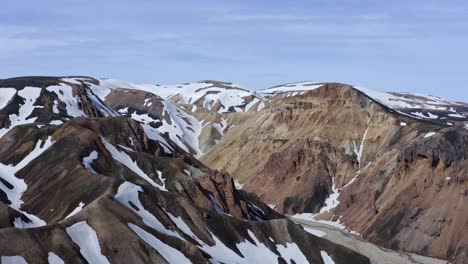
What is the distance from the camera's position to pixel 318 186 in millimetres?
187500

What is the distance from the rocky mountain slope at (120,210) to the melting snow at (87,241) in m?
0.11

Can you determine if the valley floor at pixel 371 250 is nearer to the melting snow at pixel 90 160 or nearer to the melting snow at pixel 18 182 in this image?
the melting snow at pixel 90 160

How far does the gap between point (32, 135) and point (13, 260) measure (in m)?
77.9

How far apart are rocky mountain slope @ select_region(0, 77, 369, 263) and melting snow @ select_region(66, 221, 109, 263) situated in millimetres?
110

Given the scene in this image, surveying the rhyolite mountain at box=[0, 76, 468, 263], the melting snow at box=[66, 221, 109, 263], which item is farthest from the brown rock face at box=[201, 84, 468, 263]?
the melting snow at box=[66, 221, 109, 263]

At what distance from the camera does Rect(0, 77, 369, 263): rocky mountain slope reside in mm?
86062

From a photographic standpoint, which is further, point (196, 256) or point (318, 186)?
point (318, 186)

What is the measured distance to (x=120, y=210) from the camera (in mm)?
95875

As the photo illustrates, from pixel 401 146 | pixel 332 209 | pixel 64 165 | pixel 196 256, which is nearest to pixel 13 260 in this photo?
pixel 196 256

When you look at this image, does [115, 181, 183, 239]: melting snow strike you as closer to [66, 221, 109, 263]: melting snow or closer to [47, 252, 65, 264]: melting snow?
[66, 221, 109, 263]: melting snow

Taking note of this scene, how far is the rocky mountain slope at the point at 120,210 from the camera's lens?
86.1 meters

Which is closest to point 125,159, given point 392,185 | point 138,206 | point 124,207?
point 138,206

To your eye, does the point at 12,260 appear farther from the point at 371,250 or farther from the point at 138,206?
the point at 371,250

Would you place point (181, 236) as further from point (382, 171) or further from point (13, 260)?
point (382, 171)
